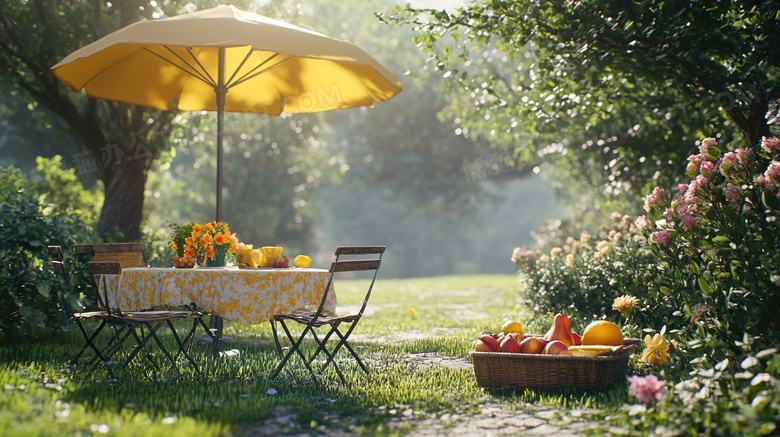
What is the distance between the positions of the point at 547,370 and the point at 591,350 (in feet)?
1.17

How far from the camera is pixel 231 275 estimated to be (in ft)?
14.4

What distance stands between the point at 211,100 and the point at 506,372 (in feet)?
15.4

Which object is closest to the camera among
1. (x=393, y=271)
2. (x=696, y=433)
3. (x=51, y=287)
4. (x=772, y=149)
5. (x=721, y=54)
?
(x=696, y=433)

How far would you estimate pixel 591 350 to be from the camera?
4.30 m

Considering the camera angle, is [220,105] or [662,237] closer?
[662,237]

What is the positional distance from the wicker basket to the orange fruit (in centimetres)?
16

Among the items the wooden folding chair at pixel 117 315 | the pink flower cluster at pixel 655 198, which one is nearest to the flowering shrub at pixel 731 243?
the pink flower cluster at pixel 655 198

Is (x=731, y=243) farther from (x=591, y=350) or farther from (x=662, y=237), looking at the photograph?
(x=591, y=350)

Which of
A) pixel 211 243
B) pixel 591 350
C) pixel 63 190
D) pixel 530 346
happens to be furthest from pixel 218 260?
pixel 63 190

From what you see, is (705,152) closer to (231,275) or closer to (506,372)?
(506,372)

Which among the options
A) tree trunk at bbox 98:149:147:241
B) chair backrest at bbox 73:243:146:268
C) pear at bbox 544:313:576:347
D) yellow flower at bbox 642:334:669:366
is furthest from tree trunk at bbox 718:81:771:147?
tree trunk at bbox 98:149:147:241

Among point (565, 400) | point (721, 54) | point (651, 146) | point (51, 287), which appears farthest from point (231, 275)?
point (651, 146)

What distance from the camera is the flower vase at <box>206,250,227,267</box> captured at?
16.5 feet

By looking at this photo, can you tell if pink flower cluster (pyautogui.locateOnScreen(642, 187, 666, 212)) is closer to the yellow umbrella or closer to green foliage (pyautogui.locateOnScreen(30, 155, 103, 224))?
the yellow umbrella
